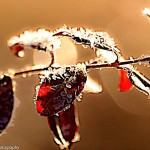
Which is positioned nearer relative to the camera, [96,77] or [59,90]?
[59,90]

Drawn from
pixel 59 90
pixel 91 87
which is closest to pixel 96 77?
pixel 91 87

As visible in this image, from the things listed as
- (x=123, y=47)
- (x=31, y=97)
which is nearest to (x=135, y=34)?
(x=123, y=47)

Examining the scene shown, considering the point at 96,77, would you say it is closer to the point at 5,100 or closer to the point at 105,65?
the point at 105,65

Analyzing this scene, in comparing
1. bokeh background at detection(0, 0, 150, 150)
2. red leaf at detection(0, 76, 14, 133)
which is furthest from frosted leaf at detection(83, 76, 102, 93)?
red leaf at detection(0, 76, 14, 133)

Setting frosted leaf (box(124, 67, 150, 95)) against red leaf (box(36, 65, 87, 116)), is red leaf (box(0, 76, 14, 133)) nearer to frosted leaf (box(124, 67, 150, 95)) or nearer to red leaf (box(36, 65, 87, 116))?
red leaf (box(36, 65, 87, 116))

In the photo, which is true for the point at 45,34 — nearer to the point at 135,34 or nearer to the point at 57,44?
the point at 57,44

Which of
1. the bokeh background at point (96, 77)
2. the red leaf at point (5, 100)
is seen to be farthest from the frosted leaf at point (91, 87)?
the red leaf at point (5, 100)
